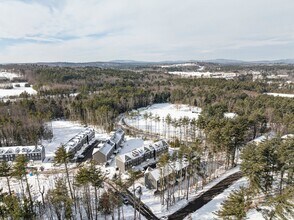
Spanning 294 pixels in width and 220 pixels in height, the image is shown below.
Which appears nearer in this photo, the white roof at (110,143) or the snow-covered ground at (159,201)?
the snow-covered ground at (159,201)

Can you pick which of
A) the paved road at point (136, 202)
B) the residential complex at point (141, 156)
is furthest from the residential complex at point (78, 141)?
the paved road at point (136, 202)

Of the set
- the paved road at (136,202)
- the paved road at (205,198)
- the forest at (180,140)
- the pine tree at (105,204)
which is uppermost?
the forest at (180,140)

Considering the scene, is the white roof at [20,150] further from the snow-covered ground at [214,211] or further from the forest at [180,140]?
the snow-covered ground at [214,211]

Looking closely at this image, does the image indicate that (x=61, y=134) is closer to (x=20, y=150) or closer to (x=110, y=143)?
(x=20, y=150)

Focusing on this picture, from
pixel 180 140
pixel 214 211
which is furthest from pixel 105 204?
pixel 180 140

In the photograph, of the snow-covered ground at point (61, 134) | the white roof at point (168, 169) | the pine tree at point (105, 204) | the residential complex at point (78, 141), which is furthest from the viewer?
the snow-covered ground at point (61, 134)

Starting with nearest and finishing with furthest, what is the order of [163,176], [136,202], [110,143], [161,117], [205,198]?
[136,202] → [205,198] → [163,176] → [110,143] → [161,117]

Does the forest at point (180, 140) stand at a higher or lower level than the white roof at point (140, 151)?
higher

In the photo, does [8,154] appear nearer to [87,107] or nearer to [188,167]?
[87,107]
